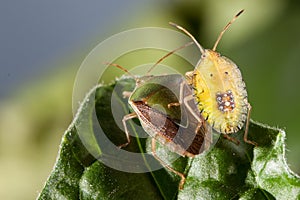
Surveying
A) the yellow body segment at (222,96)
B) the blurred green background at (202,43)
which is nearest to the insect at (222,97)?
the yellow body segment at (222,96)

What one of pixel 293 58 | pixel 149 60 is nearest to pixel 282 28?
pixel 293 58

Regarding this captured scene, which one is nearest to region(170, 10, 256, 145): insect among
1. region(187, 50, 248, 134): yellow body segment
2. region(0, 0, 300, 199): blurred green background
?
region(187, 50, 248, 134): yellow body segment

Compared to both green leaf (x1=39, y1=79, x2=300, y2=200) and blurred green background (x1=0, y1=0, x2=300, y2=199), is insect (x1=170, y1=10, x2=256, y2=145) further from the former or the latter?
blurred green background (x1=0, y1=0, x2=300, y2=199)

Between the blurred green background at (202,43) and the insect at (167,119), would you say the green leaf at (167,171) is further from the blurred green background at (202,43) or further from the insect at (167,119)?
the blurred green background at (202,43)

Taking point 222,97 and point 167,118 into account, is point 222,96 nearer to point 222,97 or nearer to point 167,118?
point 222,97

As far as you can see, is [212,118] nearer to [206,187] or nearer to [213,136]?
[213,136]

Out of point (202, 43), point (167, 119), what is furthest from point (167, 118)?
point (202, 43)

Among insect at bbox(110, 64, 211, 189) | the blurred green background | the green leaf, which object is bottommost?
the blurred green background
